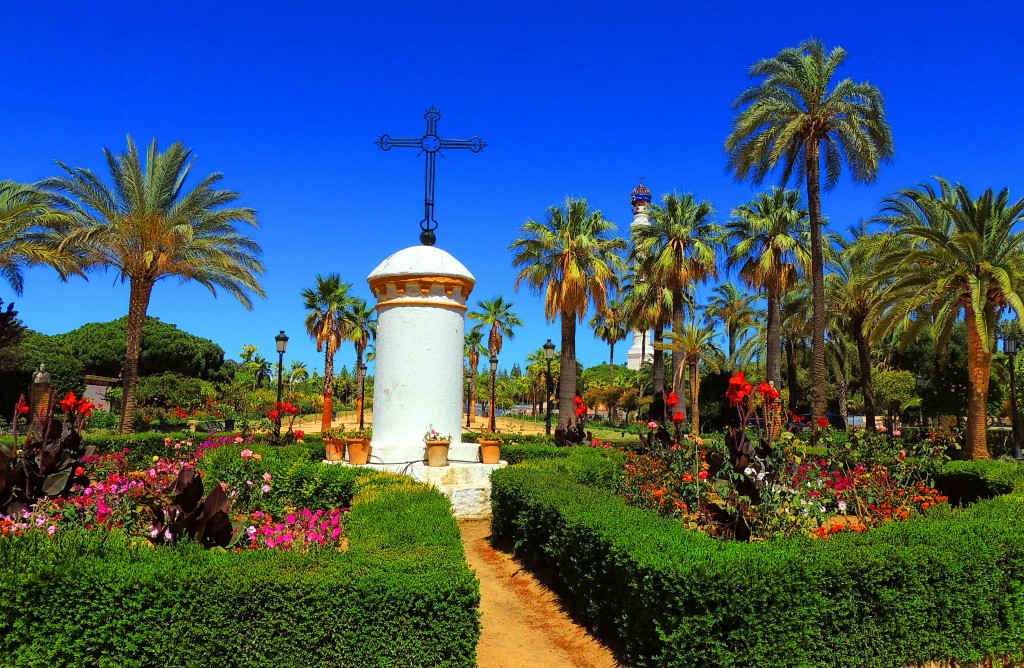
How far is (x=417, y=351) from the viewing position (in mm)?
10258

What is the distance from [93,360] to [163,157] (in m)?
27.3

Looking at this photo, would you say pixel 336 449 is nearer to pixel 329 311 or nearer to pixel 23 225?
pixel 23 225

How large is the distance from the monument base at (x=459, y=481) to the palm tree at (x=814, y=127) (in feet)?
43.7

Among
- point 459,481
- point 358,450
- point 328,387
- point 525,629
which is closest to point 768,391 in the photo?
point 525,629

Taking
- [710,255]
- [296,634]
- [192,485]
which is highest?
[710,255]

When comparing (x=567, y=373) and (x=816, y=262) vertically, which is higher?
(x=816, y=262)

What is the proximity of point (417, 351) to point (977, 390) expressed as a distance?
43.8 ft

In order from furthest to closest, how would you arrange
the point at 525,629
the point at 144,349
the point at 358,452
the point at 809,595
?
the point at 144,349
the point at 358,452
the point at 525,629
the point at 809,595

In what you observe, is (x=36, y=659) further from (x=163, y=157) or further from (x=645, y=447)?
(x=163, y=157)

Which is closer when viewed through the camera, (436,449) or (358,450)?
(436,449)

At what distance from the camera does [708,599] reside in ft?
12.9

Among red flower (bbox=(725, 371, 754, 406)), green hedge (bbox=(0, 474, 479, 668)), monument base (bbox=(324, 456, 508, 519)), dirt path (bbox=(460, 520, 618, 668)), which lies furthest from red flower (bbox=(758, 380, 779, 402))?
green hedge (bbox=(0, 474, 479, 668))

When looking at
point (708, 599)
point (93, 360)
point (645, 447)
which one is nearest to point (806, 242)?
point (645, 447)

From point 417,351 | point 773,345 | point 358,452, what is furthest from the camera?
point 773,345
